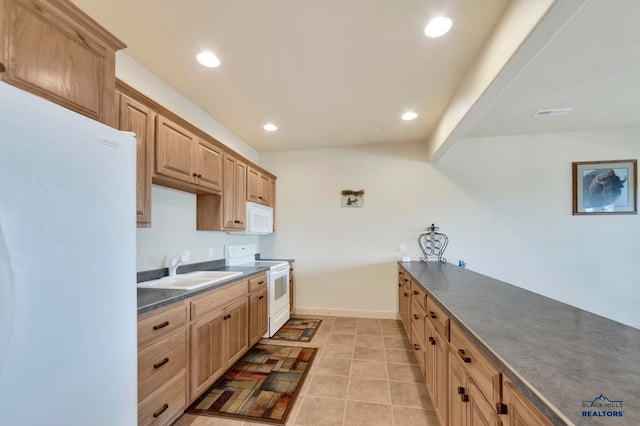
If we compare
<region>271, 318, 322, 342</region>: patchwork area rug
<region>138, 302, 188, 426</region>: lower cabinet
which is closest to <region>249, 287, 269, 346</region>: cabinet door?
<region>271, 318, 322, 342</region>: patchwork area rug

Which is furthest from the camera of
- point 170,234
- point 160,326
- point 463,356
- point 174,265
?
point 170,234

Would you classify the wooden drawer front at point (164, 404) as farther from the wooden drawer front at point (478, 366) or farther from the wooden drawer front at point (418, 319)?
the wooden drawer front at point (418, 319)

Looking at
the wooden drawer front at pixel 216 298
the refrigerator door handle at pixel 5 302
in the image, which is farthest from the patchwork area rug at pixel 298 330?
the refrigerator door handle at pixel 5 302

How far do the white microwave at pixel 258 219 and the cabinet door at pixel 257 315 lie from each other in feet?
2.71

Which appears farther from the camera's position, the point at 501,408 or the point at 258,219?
the point at 258,219

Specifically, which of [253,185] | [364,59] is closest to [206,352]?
[253,185]

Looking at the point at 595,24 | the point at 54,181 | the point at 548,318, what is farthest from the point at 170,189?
the point at 595,24

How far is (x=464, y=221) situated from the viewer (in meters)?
3.84

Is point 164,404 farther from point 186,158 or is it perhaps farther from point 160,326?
point 186,158

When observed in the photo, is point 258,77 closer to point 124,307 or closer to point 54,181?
point 54,181

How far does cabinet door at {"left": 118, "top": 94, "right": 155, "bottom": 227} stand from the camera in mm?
1763

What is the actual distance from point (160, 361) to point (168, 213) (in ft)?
4.42

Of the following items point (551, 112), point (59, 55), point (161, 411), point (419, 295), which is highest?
point (551, 112)

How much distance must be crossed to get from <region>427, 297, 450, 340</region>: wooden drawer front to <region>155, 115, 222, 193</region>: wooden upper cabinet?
2.23 metres
